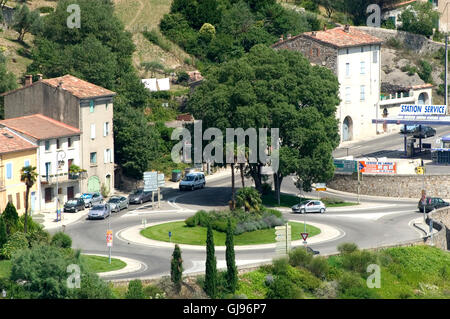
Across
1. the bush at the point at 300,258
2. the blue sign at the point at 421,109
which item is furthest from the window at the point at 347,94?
the bush at the point at 300,258

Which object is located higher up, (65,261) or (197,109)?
(197,109)

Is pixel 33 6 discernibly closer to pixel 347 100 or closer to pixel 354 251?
pixel 347 100

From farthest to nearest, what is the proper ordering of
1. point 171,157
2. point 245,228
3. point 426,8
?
1. point 426,8
2. point 171,157
3. point 245,228

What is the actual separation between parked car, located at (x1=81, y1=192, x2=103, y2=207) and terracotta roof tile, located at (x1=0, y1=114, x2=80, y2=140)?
6009 mm

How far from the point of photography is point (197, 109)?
111500 mm

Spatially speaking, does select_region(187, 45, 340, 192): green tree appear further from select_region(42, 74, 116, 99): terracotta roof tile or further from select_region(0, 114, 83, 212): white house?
select_region(0, 114, 83, 212): white house

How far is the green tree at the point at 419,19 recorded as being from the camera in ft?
549

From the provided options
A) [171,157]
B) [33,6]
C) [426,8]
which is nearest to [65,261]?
[171,157]

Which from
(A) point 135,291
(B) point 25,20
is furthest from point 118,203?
(B) point 25,20

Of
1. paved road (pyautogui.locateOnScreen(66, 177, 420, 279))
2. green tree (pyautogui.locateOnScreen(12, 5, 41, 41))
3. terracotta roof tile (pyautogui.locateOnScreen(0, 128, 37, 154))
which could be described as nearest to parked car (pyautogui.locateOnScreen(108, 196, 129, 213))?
paved road (pyautogui.locateOnScreen(66, 177, 420, 279))

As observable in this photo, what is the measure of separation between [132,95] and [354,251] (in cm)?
4345

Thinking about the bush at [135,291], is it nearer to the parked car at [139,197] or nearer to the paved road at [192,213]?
the paved road at [192,213]

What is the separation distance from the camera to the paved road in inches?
3538

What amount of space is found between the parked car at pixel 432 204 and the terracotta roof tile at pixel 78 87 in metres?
31.1
